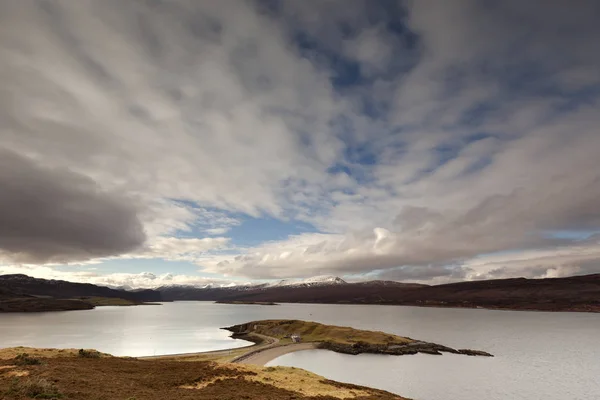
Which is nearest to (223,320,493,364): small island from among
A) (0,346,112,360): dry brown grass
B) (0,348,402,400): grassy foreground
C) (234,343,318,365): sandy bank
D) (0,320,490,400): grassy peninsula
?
(234,343,318,365): sandy bank

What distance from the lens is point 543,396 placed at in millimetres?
63969

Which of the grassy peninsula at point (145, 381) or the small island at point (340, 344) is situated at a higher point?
the grassy peninsula at point (145, 381)

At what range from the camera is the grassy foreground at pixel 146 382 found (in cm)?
2639

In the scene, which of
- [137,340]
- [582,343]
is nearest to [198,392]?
[137,340]

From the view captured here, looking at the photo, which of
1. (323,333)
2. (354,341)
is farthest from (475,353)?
(323,333)

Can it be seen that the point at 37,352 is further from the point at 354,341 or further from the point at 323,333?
the point at 323,333

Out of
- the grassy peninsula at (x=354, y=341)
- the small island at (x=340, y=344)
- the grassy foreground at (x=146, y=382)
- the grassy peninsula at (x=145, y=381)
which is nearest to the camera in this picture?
the grassy foreground at (x=146, y=382)

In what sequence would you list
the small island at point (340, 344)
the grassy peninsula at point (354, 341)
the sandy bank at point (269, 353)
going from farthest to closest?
the grassy peninsula at point (354, 341) → the small island at point (340, 344) → the sandy bank at point (269, 353)

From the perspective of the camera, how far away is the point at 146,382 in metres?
33.3

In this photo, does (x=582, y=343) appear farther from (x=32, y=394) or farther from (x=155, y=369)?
(x=32, y=394)

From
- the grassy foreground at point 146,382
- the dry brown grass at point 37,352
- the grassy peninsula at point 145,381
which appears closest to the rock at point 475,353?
the grassy peninsula at point 145,381

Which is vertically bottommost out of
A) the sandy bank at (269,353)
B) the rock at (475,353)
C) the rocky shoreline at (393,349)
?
the rock at (475,353)

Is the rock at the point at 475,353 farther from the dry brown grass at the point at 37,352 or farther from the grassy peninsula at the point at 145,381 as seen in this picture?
the dry brown grass at the point at 37,352

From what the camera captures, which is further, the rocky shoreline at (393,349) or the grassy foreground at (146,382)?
the rocky shoreline at (393,349)
